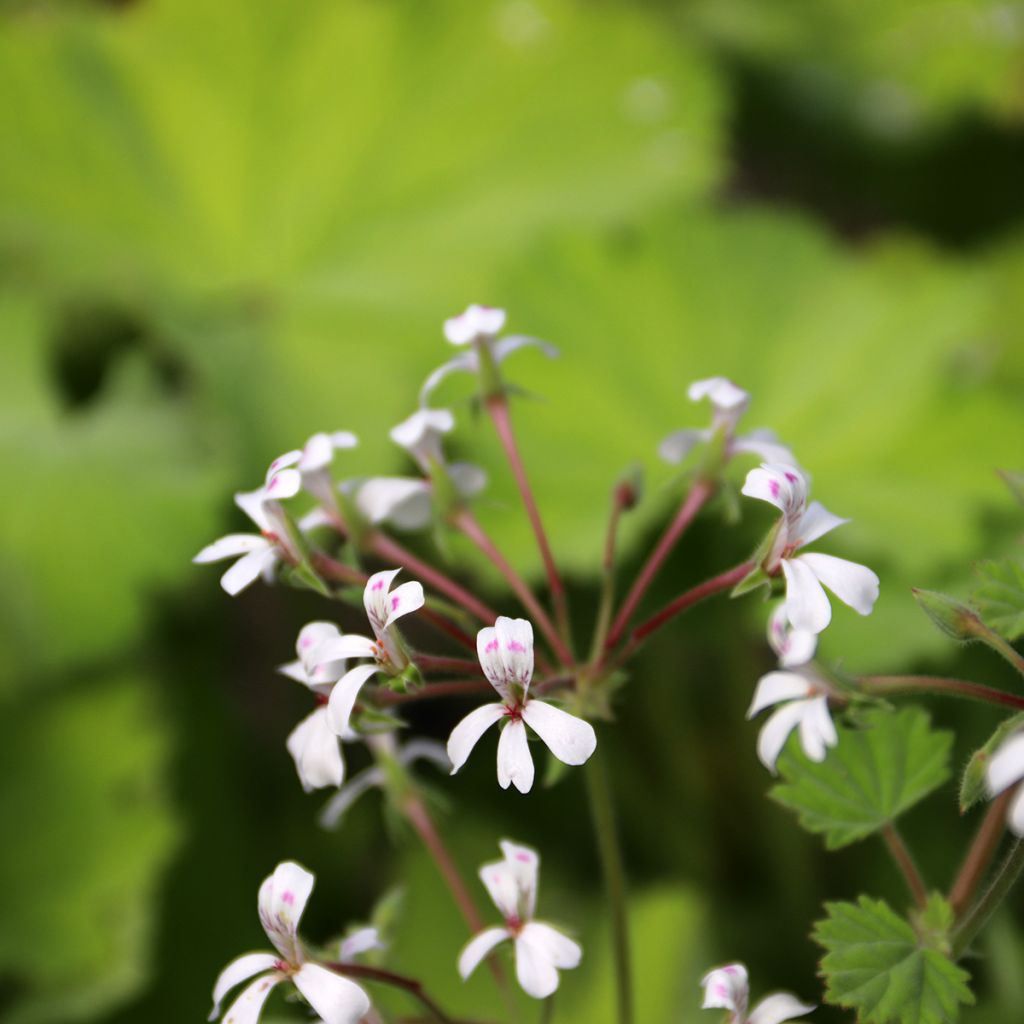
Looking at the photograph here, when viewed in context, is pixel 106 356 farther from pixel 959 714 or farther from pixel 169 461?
pixel 959 714

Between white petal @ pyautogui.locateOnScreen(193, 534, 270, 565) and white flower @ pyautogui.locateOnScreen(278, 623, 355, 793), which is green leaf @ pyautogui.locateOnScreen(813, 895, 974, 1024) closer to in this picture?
white flower @ pyautogui.locateOnScreen(278, 623, 355, 793)

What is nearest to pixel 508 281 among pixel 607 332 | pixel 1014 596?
pixel 607 332

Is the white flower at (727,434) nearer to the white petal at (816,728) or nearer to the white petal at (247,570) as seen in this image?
the white petal at (816,728)

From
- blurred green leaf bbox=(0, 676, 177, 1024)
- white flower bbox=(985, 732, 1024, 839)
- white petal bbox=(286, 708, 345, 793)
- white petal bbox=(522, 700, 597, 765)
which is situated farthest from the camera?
blurred green leaf bbox=(0, 676, 177, 1024)

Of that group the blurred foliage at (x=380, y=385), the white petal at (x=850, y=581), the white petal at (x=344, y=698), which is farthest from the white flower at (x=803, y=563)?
the blurred foliage at (x=380, y=385)

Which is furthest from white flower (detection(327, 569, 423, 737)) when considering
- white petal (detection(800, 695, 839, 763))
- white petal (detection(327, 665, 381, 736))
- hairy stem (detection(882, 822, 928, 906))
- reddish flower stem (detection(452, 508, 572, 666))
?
hairy stem (detection(882, 822, 928, 906))

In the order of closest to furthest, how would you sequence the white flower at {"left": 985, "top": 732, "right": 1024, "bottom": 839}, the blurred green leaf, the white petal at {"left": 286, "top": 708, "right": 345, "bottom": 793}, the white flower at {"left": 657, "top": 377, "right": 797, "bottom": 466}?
the white flower at {"left": 985, "top": 732, "right": 1024, "bottom": 839} → the white petal at {"left": 286, "top": 708, "right": 345, "bottom": 793} → the white flower at {"left": 657, "top": 377, "right": 797, "bottom": 466} → the blurred green leaf
